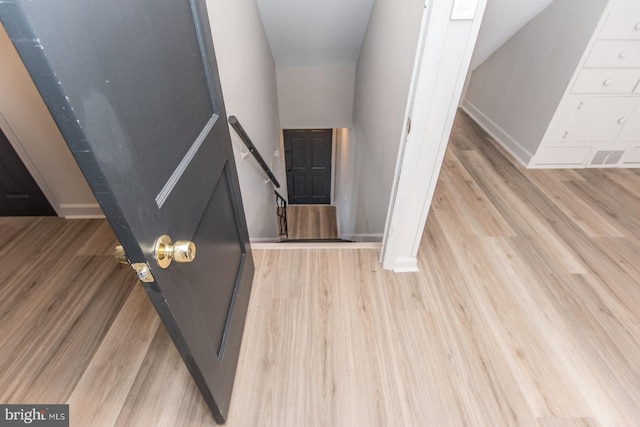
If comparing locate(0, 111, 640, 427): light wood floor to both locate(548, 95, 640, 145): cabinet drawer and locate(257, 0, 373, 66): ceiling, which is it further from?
locate(257, 0, 373, 66): ceiling

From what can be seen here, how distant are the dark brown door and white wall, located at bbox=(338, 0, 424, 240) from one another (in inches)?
89.2

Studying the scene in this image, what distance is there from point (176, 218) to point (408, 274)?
4.34ft

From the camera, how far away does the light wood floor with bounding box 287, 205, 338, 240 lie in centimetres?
540

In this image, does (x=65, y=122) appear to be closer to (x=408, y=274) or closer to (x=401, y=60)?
(x=401, y=60)

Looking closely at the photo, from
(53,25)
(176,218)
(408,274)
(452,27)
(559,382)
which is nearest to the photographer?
(53,25)

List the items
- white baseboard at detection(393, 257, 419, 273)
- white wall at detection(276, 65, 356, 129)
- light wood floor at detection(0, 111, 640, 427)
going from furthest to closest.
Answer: white wall at detection(276, 65, 356, 129) < white baseboard at detection(393, 257, 419, 273) < light wood floor at detection(0, 111, 640, 427)

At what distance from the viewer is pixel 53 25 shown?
40 centimetres

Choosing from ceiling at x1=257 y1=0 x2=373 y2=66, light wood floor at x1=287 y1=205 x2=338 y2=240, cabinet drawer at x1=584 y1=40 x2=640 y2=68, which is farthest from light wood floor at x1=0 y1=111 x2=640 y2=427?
light wood floor at x1=287 y1=205 x2=338 y2=240

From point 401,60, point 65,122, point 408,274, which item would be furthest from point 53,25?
point 408,274

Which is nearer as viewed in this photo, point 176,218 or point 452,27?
point 176,218

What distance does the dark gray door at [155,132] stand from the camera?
1.39 feet

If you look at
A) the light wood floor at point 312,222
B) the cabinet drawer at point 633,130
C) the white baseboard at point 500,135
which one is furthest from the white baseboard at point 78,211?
the cabinet drawer at point 633,130

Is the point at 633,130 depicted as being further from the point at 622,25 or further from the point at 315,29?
the point at 315,29

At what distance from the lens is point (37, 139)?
1814mm
